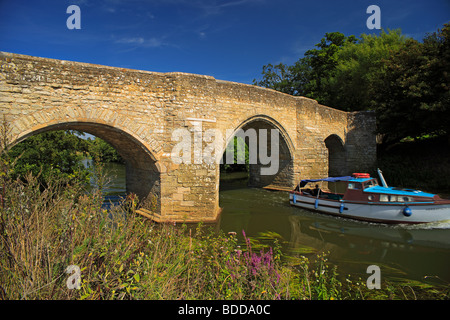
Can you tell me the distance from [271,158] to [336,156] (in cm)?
589

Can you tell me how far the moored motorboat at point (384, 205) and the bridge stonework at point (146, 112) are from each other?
4.38 meters

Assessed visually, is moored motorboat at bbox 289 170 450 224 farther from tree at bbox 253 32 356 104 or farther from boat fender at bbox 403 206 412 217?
tree at bbox 253 32 356 104

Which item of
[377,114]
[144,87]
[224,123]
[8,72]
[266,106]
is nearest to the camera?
[8,72]

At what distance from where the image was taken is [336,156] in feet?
58.1

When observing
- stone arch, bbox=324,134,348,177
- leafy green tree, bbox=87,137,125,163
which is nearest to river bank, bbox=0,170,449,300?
leafy green tree, bbox=87,137,125,163

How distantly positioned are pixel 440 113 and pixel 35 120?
1647 centimetres

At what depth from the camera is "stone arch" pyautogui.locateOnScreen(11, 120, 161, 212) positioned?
6545 millimetres

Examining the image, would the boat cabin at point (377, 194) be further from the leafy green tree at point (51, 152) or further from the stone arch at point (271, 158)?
the leafy green tree at point (51, 152)

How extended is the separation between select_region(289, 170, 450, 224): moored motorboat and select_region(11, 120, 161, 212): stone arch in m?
6.07

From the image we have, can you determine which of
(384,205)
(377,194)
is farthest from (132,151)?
(384,205)

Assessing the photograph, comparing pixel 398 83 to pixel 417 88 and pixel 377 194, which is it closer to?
pixel 417 88

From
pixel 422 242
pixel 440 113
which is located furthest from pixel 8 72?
pixel 440 113
